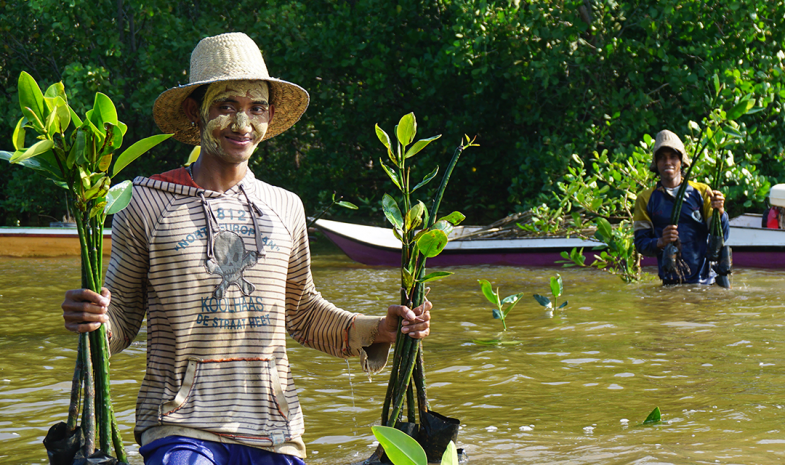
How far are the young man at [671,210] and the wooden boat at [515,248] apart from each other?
257 cm

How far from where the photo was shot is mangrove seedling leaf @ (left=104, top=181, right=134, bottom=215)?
2.07m

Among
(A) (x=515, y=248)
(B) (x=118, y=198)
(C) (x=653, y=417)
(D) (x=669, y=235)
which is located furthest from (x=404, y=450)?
(A) (x=515, y=248)

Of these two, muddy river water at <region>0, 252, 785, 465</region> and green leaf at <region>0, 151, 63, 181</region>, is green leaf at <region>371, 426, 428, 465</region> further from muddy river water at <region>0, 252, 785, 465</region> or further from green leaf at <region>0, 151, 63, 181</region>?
muddy river water at <region>0, 252, 785, 465</region>

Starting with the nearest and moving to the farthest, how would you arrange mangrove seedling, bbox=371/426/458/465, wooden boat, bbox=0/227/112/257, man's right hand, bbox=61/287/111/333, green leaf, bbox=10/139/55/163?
mangrove seedling, bbox=371/426/458/465
green leaf, bbox=10/139/55/163
man's right hand, bbox=61/287/111/333
wooden boat, bbox=0/227/112/257

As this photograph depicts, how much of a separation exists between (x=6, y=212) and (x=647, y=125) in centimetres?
1472

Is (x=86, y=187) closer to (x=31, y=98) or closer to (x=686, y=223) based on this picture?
(x=31, y=98)

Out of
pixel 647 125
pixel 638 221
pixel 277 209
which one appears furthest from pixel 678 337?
pixel 647 125

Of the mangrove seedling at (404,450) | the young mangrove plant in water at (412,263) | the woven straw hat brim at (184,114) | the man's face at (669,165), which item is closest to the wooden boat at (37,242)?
the man's face at (669,165)

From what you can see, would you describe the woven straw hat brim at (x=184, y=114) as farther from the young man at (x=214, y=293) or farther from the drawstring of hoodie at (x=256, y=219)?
the drawstring of hoodie at (x=256, y=219)

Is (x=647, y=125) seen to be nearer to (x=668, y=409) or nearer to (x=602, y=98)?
(x=602, y=98)

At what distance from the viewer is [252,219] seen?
2354mm

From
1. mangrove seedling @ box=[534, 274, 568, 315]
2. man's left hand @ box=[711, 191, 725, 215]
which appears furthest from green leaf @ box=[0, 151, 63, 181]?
man's left hand @ box=[711, 191, 725, 215]

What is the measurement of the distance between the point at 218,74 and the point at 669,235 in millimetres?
5380

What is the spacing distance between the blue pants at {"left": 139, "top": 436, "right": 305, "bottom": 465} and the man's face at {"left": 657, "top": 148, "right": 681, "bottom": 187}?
570 centimetres
